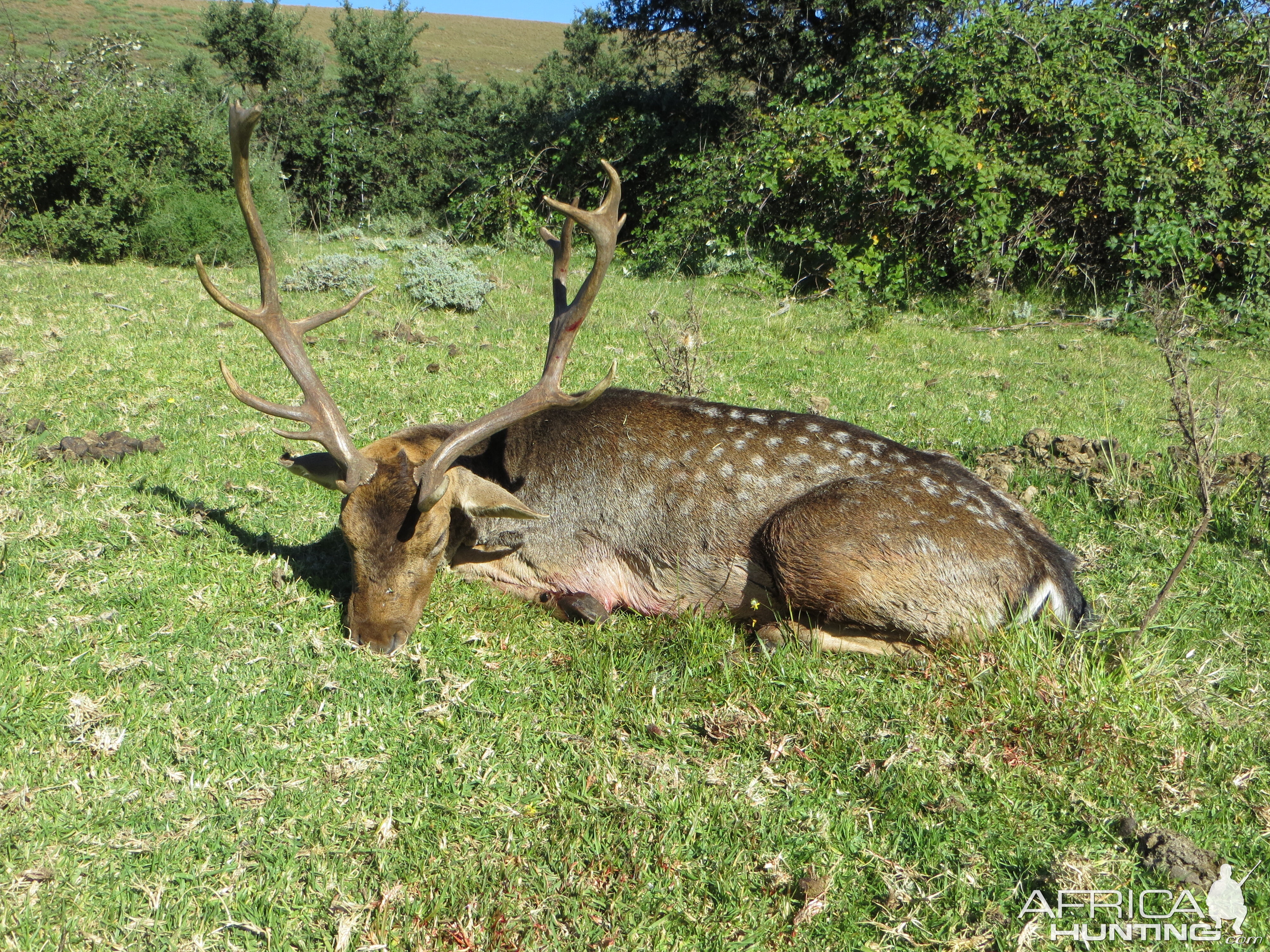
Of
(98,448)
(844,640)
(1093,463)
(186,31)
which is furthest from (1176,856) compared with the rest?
(186,31)

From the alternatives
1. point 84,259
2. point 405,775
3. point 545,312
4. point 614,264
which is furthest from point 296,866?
point 614,264

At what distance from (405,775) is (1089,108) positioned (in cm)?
1244

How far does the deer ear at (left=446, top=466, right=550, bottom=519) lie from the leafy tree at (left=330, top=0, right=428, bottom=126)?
66.0 ft

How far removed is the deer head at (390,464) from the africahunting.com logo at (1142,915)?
8.50 ft

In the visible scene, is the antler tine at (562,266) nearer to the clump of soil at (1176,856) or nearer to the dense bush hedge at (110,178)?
the clump of soil at (1176,856)

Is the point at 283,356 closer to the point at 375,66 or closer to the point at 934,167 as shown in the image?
the point at 934,167

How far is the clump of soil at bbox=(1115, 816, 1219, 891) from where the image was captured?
2869 millimetres

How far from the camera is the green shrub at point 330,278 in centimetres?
1096

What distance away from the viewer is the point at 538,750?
3.47 m

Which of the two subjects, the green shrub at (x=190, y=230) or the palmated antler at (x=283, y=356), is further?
the green shrub at (x=190, y=230)

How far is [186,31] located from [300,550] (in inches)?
2152

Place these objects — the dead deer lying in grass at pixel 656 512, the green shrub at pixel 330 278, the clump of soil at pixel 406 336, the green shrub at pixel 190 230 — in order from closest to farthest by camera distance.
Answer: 1. the dead deer lying in grass at pixel 656 512
2. the clump of soil at pixel 406 336
3. the green shrub at pixel 330 278
4. the green shrub at pixel 190 230

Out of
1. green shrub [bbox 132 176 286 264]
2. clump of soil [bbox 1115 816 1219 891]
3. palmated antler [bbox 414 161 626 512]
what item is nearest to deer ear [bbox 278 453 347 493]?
palmated antler [bbox 414 161 626 512]

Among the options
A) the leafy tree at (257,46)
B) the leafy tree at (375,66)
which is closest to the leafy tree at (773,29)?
the leafy tree at (375,66)
